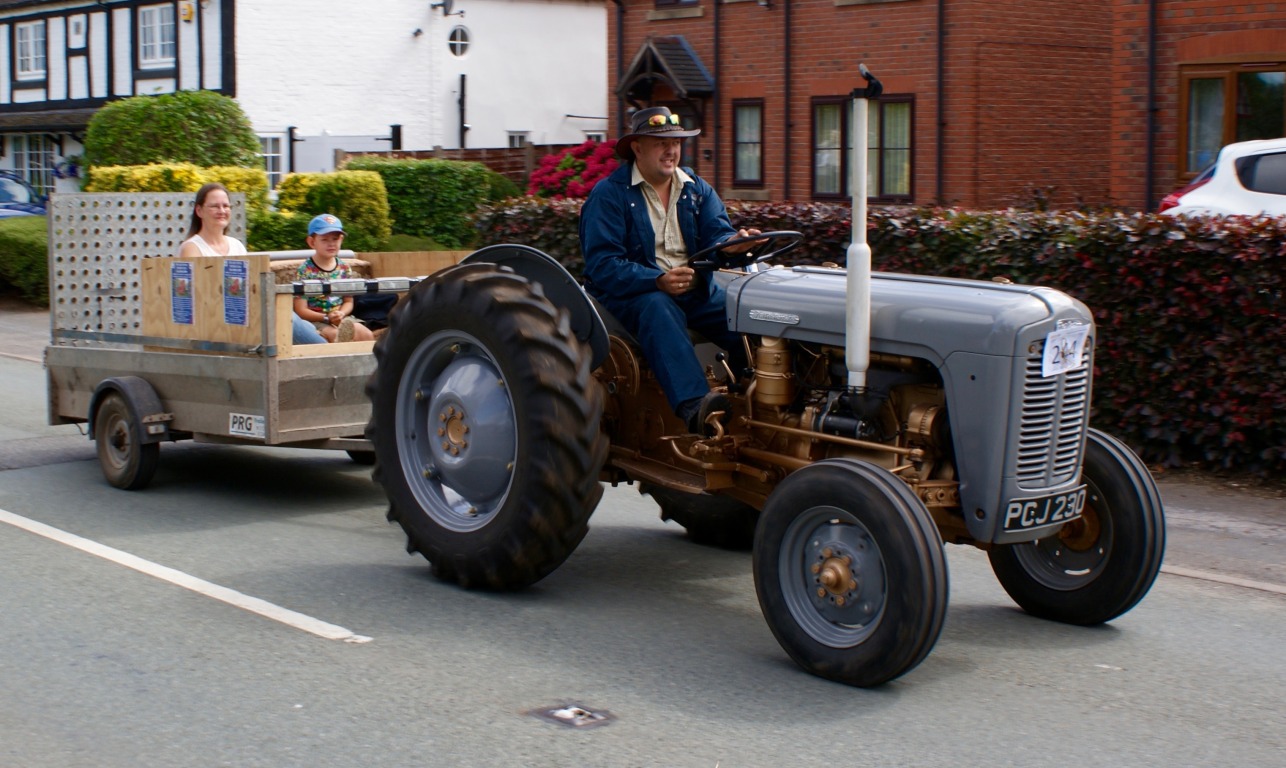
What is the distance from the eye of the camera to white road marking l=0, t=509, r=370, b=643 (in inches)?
243

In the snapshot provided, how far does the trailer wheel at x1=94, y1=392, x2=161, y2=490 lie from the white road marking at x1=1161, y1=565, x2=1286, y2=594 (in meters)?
5.80

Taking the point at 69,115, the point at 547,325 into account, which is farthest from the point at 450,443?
the point at 69,115

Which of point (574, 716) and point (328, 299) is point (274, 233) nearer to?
point (328, 299)

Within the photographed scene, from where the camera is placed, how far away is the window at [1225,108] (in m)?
16.8

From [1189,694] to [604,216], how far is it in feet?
10.6

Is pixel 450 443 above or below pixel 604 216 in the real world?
below

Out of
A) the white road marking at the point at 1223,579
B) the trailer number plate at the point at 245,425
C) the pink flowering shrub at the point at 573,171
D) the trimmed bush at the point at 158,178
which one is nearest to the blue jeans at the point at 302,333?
the trailer number plate at the point at 245,425

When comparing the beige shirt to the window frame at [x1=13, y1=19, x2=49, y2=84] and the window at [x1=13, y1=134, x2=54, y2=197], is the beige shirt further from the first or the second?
the window at [x1=13, y1=134, x2=54, y2=197]

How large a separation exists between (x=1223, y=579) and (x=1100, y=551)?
157 centimetres

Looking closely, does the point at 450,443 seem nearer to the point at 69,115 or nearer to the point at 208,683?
the point at 208,683

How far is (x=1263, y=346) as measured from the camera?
29.7 feet

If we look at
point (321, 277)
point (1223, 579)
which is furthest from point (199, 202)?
point (1223, 579)

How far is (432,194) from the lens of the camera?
79.3 feet

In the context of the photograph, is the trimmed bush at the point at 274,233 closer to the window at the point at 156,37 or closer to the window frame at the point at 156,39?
the window frame at the point at 156,39
